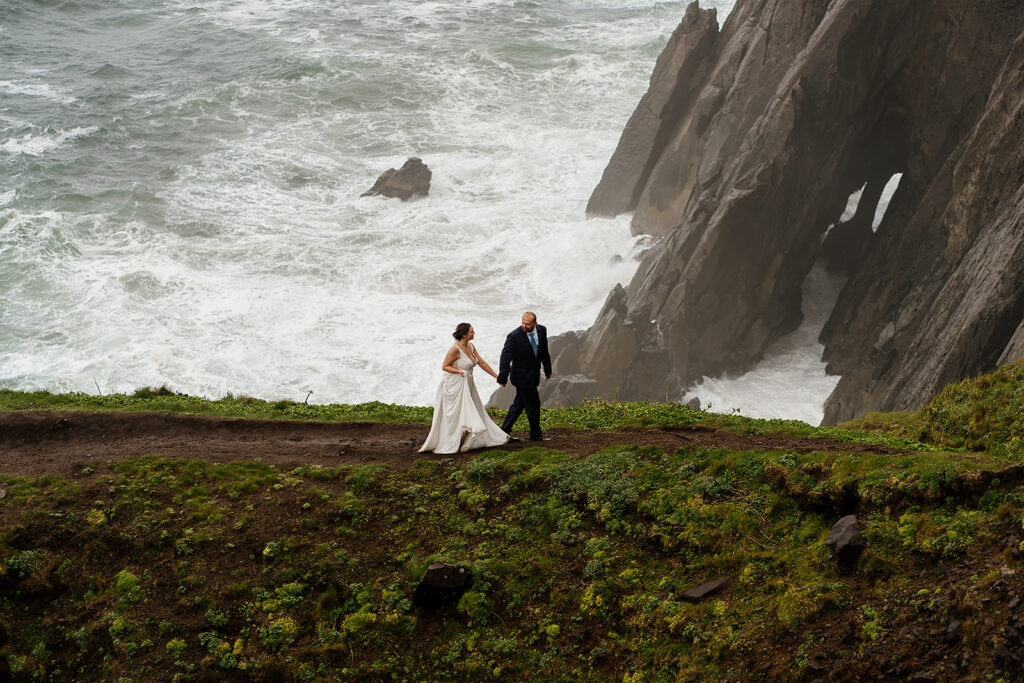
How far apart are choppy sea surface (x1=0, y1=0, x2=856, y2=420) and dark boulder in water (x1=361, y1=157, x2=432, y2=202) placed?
0.80 metres

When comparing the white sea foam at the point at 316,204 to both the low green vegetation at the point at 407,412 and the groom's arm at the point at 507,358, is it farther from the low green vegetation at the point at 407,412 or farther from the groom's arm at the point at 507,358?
the groom's arm at the point at 507,358

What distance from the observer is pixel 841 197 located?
3672 centimetres

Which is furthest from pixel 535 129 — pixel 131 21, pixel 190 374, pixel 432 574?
pixel 432 574

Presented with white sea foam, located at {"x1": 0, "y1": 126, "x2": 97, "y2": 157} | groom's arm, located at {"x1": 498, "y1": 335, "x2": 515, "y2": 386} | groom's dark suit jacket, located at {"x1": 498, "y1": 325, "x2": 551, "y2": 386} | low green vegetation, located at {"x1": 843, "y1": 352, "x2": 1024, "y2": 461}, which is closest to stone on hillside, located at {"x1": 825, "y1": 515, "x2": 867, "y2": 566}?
low green vegetation, located at {"x1": 843, "y1": 352, "x2": 1024, "y2": 461}

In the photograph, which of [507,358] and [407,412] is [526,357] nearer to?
[507,358]

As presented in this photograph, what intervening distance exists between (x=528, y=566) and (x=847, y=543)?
4196mm

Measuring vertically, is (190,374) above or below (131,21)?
below

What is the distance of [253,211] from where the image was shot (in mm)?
49312

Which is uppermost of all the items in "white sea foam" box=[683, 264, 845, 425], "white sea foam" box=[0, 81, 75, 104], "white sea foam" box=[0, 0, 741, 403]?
"white sea foam" box=[0, 81, 75, 104]

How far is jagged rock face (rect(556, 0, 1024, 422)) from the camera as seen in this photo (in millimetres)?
27750

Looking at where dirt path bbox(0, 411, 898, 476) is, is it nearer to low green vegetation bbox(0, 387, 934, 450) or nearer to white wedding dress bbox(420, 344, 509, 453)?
white wedding dress bbox(420, 344, 509, 453)

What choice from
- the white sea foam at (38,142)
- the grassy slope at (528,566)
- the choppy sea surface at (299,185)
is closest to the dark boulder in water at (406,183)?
the choppy sea surface at (299,185)

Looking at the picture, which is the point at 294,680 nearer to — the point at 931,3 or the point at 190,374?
the point at 190,374

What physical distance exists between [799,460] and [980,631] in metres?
4.13
